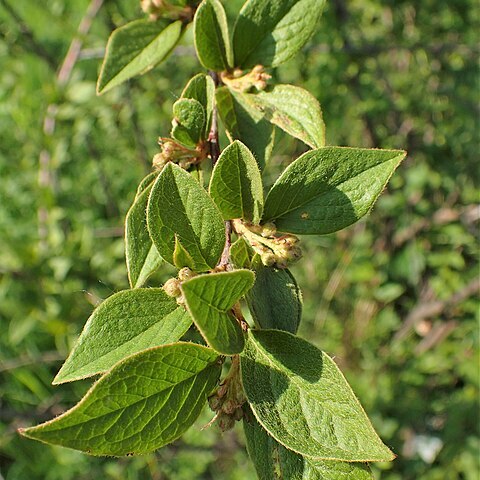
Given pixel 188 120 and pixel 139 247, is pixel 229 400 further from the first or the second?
pixel 188 120

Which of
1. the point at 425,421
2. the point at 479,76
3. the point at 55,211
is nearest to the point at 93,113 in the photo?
the point at 55,211

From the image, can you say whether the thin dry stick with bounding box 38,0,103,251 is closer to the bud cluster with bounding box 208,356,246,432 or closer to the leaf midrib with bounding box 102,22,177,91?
the leaf midrib with bounding box 102,22,177,91

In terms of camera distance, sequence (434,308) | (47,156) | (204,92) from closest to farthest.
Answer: (204,92) < (47,156) < (434,308)

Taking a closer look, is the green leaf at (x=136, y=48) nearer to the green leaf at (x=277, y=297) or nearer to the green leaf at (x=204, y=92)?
the green leaf at (x=204, y=92)

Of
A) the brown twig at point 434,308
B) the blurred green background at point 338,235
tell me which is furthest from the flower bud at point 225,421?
the brown twig at point 434,308

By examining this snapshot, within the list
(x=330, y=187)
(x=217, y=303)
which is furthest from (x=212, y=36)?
(x=217, y=303)

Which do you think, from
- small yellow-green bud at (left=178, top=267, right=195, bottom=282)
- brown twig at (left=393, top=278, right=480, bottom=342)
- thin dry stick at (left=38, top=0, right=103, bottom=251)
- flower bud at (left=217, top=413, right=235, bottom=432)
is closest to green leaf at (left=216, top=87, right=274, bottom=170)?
small yellow-green bud at (left=178, top=267, right=195, bottom=282)
